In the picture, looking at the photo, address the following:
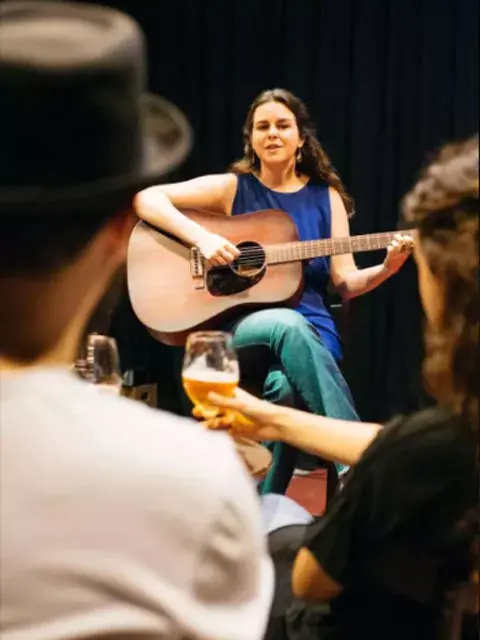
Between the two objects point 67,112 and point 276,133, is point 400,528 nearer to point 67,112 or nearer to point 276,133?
point 67,112

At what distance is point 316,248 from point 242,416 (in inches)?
36.9

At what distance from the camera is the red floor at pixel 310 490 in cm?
213

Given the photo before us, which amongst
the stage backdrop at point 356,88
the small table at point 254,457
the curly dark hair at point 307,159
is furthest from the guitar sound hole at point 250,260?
the small table at point 254,457

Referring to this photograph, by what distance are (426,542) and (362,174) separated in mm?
1825

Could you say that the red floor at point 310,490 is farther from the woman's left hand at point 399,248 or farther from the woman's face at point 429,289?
the woman's face at point 429,289

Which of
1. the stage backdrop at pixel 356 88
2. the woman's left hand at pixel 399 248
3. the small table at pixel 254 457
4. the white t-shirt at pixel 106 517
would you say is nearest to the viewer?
the white t-shirt at pixel 106 517

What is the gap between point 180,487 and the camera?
593 millimetres

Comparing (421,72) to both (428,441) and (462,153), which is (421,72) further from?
(428,441)

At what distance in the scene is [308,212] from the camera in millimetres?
2281

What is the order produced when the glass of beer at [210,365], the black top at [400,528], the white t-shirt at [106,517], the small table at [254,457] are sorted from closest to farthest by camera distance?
the white t-shirt at [106,517], the black top at [400,528], the glass of beer at [210,365], the small table at [254,457]

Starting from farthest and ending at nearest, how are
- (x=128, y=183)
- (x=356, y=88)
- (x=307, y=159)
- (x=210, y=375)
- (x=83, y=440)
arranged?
(x=356, y=88), (x=307, y=159), (x=210, y=375), (x=128, y=183), (x=83, y=440)

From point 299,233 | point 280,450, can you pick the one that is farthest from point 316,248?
point 280,450

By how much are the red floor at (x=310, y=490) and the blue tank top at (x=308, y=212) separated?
36cm

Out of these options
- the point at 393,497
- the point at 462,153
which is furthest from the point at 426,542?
the point at 462,153
